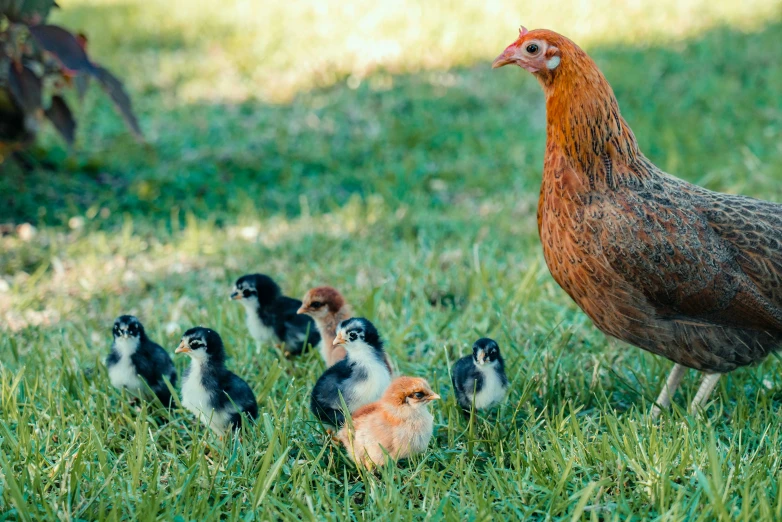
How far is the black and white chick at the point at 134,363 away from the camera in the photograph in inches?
134

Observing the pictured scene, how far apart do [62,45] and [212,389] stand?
299 centimetres

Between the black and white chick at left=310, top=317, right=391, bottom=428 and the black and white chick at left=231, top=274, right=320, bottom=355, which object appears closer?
the black and white chick at left=310, top=317, right=391, bottom=428

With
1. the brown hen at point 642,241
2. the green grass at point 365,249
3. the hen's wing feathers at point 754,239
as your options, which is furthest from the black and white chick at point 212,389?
the hen's wing feathers at point 754,239

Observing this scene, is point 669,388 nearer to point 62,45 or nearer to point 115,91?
point 115,91

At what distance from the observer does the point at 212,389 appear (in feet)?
10.4

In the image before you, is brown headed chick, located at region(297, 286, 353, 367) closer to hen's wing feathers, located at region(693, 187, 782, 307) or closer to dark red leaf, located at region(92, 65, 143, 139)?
hen's wing feathers, located at region(693, 187, 782, 307)

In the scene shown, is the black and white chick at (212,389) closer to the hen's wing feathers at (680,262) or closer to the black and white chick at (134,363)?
the black and white chick at (134,363)

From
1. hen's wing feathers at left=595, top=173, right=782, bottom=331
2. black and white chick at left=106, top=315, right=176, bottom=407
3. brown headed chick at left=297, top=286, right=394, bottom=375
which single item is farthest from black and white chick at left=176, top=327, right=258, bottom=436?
hen's wing feathers at left=595, top=173, right=782, bottom=331

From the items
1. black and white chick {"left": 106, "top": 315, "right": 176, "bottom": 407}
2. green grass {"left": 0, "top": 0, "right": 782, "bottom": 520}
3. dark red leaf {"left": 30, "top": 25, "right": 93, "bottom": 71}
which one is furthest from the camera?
dark red leaf {"left": 30, "top": 25, "right": 93, "bottom": 71}

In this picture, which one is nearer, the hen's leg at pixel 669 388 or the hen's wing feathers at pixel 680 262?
the hen's wing feathers at pixel 680 262

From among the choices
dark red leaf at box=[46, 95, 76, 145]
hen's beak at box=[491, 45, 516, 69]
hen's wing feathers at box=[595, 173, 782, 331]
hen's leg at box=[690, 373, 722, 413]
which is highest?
dark red leaf at box=[46, 95, 76, 145]

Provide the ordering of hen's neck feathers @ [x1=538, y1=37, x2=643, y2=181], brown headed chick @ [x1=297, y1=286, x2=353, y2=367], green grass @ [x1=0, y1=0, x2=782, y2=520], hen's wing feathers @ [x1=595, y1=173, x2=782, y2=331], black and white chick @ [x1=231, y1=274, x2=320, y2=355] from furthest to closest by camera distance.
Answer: black and white chick @ [x1=231, y1=274, x2=320, y2=355], brown headed chick @ [x1=297, y1=286, x2=353, y2=367], hen's neck feathers @ [x1=538, y1=37, x2=643, y2=181], hen's wing feathers @ [x1=595, y1=173, x2=782, y2=331], green grass @ [x1=0, y1=0, x2=782, y2=520]

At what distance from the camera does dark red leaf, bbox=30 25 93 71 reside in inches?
200

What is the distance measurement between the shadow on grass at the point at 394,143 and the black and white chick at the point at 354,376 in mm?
3019
